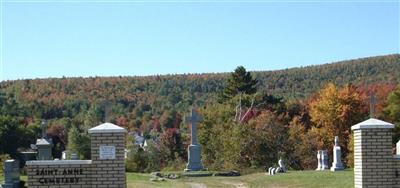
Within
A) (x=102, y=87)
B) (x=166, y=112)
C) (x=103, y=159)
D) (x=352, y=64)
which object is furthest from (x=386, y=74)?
(x=103, y=159)

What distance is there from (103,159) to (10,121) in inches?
1836

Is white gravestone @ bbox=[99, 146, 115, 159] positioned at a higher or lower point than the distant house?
higher

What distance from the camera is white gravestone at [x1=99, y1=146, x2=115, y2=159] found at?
1335 cm

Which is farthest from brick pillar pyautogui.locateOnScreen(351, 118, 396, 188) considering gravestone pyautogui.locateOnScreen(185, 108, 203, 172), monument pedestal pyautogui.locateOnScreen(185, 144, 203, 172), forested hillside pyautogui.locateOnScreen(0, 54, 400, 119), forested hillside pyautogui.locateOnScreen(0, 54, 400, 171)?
forested hillside pyautogui.locateOnScreen(0, 54, 400, 119)

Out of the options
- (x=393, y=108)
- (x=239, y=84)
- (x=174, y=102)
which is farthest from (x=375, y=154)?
(x=174, y=102)

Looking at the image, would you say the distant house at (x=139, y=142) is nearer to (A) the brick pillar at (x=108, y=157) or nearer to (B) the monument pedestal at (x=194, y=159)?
(B) the monument pedestal at (x=194, y=159)

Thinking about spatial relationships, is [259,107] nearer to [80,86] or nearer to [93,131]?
[93,131]

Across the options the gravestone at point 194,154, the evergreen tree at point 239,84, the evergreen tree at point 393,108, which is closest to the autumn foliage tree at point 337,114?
the evergreen tree at point 393,108

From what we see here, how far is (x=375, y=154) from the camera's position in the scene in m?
13.8

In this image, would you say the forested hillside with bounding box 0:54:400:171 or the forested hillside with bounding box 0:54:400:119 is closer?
the forested hillside with bounding box 0:54:400:171

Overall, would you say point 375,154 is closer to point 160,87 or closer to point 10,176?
point 10,176

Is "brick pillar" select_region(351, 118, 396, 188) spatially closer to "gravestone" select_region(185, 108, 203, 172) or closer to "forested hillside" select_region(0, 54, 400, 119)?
"gravestone" select_region(185, 108, 203, 172)

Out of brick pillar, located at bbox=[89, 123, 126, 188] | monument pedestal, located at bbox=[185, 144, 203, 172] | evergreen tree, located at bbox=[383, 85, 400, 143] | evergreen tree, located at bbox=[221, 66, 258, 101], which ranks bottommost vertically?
monument pedestal, located at bbox=[185, 144, 203, 172]

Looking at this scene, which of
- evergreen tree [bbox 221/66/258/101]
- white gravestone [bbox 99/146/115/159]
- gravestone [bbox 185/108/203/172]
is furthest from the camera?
evergreen tree [bbox 221/66/258/101]
